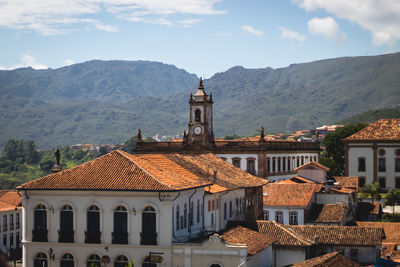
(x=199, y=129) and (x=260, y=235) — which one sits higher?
(x=199, y=129)

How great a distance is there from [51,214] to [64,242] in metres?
1.75

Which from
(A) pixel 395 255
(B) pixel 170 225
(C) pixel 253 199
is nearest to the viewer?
(B) pixel 170 225

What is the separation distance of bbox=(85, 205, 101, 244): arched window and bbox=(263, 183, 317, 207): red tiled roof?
2863 cm

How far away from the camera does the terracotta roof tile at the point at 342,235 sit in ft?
163

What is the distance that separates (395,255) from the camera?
50.7 m

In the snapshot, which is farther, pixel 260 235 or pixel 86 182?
pixel 260 235

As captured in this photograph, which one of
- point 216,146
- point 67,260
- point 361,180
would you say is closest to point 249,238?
point 67,260

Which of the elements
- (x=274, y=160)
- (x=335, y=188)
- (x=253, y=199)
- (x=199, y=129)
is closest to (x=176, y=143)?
(x=199, y=129)

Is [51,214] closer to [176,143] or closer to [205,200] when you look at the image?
[205,200]

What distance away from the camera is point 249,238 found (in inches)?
1724

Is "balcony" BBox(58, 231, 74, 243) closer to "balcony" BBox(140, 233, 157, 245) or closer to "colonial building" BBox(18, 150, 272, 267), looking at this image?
"colonial building" BBox(18, 150, 272, 267)

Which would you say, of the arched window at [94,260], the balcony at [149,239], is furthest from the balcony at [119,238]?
the arched window at [94,260]

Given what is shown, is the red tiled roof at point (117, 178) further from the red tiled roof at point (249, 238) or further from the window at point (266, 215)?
the window at point (266, 215)

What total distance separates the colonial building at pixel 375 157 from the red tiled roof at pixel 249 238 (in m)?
61.3
